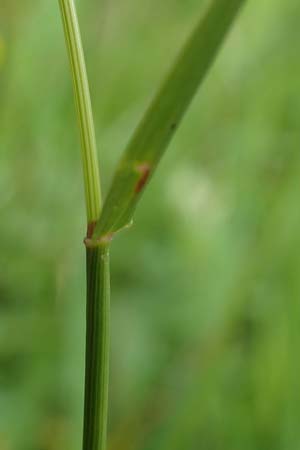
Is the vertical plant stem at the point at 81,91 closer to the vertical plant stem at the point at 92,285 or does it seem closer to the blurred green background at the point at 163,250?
the vertical plant stem at the point at 92,285

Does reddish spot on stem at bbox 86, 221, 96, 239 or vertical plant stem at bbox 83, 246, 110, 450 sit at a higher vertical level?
reddish spot on stem at bbox 86, 221, 96, 239

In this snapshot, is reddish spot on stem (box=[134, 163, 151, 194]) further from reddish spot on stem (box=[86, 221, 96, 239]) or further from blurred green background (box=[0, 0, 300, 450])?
blurred green background (box=[0, 0, 300, 450])

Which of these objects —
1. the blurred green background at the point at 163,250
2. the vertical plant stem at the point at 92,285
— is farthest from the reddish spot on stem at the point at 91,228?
the blurred green background at the point at 163,250

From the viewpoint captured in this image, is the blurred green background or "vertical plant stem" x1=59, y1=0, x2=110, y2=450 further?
the blurred green background

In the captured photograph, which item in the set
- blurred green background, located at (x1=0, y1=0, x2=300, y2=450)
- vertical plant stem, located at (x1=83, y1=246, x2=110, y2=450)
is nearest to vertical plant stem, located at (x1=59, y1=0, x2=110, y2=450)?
vertical plant stem, located at (x1=83, y1=246, x2=110, y2=450)

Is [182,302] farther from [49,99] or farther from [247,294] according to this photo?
[49,99]

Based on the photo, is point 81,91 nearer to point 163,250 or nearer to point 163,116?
point 163,116
